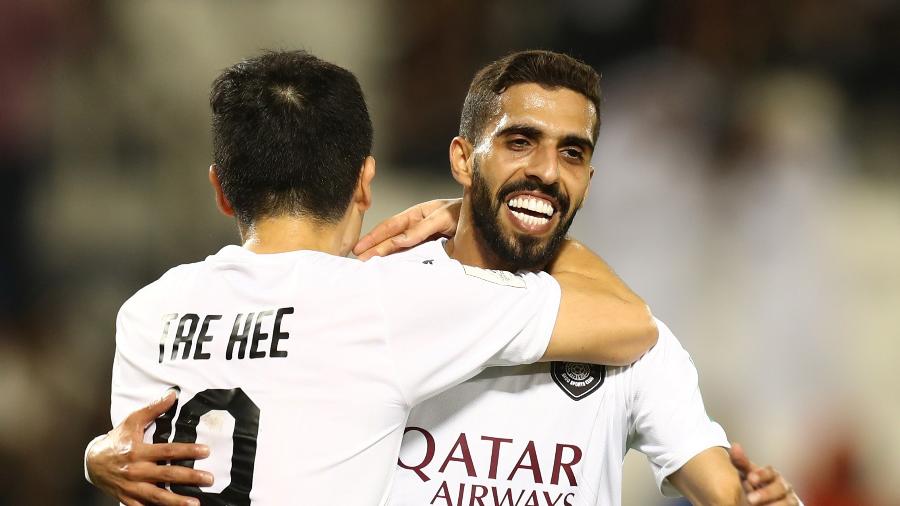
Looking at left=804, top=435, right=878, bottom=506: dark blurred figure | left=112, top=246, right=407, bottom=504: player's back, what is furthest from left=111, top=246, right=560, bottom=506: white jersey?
left=804, top=435, right=878, bottom=506: dark blurred figure

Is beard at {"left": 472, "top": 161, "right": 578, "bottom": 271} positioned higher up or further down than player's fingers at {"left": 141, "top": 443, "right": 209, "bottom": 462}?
higher up

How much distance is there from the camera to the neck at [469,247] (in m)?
2.60

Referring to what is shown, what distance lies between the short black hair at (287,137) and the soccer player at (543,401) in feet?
0.94

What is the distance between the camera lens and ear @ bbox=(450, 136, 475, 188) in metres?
2.67

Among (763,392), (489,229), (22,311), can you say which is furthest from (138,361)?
(763,392)

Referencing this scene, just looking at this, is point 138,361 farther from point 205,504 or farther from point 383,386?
point 383,386

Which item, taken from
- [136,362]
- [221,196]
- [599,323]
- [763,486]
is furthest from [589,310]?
[136,362]

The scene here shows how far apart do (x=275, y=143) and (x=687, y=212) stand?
2835 mm

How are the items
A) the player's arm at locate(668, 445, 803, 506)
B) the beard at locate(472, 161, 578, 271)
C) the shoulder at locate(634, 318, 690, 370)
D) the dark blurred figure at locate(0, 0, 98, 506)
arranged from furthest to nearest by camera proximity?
the dark blurred figure at locate(0, 0, 98, 506), the beard at locate(472, 161, 578, 271), the shoulder at locate(634, 318, 690, 370), the player's arm at locate(668, 445, 803, 506)

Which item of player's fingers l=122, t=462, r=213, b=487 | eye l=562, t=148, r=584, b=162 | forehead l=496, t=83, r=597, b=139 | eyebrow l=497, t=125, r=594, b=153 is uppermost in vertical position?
forehead l=496, t=83, r=597, b=139

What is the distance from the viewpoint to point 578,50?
15.8 ft

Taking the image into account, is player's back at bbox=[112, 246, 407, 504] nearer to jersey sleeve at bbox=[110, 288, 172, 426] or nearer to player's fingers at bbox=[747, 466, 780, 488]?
jersey sleeve at bbox=[110, 288, 172, 426]

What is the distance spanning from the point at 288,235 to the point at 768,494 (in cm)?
109

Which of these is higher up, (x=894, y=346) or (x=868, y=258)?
(x=868, y=258)
